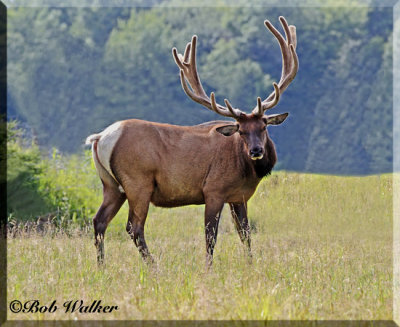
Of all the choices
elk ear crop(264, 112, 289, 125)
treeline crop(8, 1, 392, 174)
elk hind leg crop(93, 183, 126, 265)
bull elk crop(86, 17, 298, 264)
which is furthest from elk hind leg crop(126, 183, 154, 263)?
treeline crop(8, 1, 392, 174)

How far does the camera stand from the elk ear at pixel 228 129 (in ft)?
22.7

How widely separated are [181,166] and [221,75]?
102ft

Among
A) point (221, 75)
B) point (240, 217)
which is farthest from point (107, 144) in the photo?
point (221, 75)

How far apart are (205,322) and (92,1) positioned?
46.4 meters

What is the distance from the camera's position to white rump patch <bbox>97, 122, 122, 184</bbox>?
7000mm

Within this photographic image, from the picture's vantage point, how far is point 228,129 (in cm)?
696

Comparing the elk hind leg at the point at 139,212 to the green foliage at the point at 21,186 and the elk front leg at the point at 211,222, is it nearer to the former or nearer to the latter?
the elk front leg at the point at 211,222

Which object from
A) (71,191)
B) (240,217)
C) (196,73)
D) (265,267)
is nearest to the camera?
(265,267)

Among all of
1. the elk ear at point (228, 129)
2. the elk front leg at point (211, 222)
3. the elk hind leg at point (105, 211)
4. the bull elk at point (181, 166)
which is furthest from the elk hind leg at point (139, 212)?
the elk ear at point (228, 129)

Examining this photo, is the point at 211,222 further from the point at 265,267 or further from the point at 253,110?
the point at 253,110

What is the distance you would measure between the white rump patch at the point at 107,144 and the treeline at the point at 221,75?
26971mm

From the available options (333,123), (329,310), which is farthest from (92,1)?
(329,310)

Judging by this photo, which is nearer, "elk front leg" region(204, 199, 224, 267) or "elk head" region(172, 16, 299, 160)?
"elk head" region(172, 16, 299, 160)

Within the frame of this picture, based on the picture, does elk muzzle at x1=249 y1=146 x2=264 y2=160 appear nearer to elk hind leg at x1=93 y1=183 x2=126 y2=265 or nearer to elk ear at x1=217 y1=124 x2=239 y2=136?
elk ear at x1=217 y1=124 x2=239 y2=136
